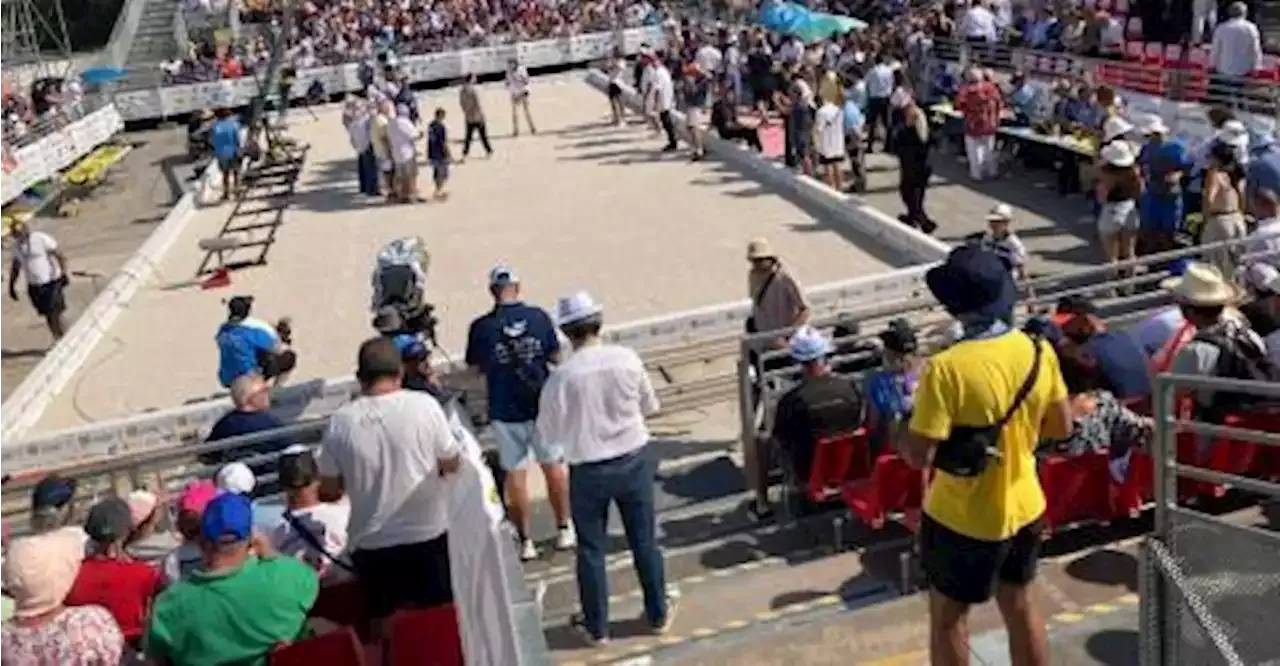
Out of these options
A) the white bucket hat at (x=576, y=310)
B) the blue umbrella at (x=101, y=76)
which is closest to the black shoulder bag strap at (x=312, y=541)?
the white bucket hat at (x=576, y=310)

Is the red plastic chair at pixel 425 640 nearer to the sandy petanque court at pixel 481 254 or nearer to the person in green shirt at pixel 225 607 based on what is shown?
the person in green shirt at pixel 225 607

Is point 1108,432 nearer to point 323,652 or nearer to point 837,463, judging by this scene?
point 837,463

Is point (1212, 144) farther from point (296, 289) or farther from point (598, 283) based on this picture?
point (296, 289)

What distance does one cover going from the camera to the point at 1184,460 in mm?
7000

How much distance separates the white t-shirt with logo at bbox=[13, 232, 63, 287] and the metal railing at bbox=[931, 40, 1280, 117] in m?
12.6

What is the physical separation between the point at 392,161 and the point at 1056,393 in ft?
54.3

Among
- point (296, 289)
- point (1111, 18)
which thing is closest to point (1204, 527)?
point (296, 289)

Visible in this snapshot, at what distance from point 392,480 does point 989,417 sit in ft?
7.04

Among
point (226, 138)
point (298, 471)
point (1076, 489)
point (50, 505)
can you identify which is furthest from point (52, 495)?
point (226, 138)

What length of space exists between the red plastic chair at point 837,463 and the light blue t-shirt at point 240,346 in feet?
13.7

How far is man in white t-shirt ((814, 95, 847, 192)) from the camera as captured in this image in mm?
17766

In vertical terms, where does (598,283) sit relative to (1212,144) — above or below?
below

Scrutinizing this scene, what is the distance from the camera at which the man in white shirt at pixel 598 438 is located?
646cm

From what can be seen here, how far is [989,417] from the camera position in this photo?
4.52 meters
